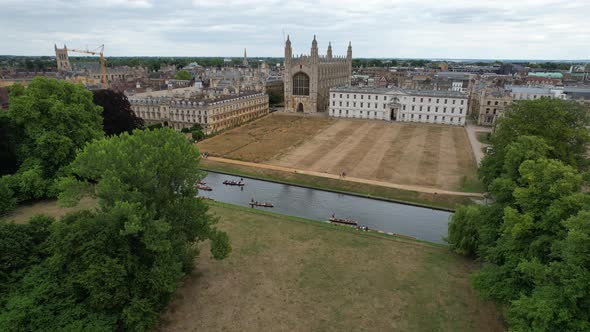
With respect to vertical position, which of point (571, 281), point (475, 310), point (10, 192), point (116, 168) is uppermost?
point (116, 168)

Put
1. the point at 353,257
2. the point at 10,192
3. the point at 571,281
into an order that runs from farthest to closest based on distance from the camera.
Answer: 1. the point at 10,192
2. the point at 353,257
3. the point at 571,281

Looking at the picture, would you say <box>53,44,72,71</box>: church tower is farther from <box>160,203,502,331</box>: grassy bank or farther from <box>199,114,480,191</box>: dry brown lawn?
<box>160,203,502,331</box>: grassy bank

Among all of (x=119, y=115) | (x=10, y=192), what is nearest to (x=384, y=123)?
(x=119, y=115)

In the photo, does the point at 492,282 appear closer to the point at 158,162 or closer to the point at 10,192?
the point at 158,162

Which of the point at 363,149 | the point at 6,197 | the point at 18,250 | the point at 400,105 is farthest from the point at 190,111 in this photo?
the point at 18,250

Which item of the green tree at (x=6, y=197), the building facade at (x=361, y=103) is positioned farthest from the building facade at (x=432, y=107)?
the green tree at (x=6, y=197)

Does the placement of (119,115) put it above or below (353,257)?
above

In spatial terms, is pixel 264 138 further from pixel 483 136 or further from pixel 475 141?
pixel 483 136

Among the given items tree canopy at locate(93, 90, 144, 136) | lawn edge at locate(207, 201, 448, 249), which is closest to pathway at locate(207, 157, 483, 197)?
lawn edge at locate(207, 201, 448, 249)
